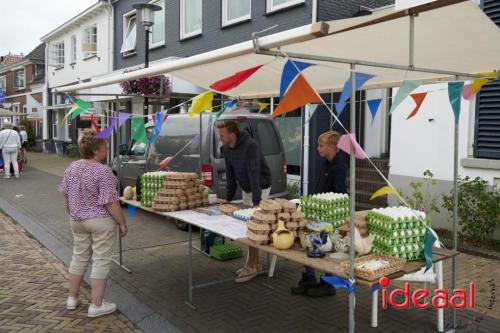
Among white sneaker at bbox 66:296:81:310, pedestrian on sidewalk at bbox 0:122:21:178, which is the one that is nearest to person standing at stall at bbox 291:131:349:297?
white sneaker at bbox 66:296:81:310

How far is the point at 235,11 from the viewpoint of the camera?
13.7 m

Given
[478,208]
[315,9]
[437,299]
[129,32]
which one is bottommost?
[437,299]

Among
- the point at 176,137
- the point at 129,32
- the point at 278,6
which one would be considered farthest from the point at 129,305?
the point at 129,32

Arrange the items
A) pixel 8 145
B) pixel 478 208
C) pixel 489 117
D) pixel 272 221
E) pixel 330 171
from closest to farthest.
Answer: pixel 272 221 < pixel 330 171 < pixel 478 208 < pixel 489 117 < pixel 8 145

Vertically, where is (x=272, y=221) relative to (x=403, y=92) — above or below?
below

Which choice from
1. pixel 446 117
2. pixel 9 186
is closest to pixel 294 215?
pixel 446 117

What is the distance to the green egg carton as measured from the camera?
6547 millimetres

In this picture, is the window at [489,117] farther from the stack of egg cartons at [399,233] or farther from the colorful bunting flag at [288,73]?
the colorful bunting flag at [288,73]

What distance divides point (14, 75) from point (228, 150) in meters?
37.9

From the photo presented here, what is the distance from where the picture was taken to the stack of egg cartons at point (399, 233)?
3.58 m

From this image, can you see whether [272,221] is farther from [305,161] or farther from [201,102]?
[305,161]

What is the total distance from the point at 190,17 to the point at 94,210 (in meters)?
12.5

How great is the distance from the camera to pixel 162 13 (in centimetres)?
1739

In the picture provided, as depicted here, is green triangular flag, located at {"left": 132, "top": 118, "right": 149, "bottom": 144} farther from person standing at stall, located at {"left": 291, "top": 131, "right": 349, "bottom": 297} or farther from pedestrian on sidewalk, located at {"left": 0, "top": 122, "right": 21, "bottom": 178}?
pedestrian on sidewalk, located at {"left": 0, "top": 122, "right": 21, "bottom": 178}
